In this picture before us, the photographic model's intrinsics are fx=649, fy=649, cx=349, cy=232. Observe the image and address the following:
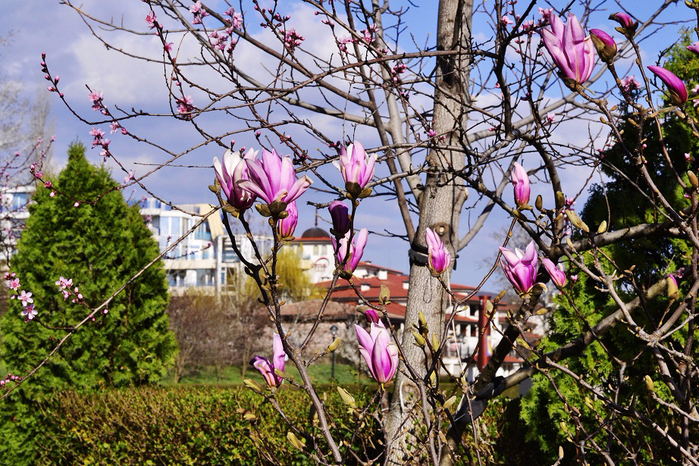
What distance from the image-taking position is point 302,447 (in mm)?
1468

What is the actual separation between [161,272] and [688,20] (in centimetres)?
579

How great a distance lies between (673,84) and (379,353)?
866mm

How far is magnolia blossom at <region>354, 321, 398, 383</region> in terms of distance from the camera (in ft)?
4.57

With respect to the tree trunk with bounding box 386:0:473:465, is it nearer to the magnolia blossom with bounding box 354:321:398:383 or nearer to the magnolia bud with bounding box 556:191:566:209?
the magnolia bud with bounding box 556:191:566:209

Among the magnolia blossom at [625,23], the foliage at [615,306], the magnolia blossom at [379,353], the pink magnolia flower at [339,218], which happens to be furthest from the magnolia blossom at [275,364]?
the foliage at [615,306]

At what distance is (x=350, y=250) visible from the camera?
1502mm

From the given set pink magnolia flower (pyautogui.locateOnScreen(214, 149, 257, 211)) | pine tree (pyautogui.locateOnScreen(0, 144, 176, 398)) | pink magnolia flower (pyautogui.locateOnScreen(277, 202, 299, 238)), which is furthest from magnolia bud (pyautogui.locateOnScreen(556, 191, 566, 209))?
pine tree (pyautogui.locateOnScreen(0, 144, 176, 398))

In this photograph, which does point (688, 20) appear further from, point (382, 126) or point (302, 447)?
point (302, 447)

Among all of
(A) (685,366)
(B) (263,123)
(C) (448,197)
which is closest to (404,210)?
(C) (448,197)

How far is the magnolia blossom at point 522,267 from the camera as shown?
1.52 m

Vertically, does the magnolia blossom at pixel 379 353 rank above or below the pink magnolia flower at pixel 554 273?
below

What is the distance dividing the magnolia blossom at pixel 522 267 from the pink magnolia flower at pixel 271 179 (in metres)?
0.60

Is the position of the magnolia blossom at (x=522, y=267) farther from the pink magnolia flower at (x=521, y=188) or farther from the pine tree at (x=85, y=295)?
the pine tree at (x=85, y=295)

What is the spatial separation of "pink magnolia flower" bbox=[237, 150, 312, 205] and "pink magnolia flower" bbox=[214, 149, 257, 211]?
0.11ft
